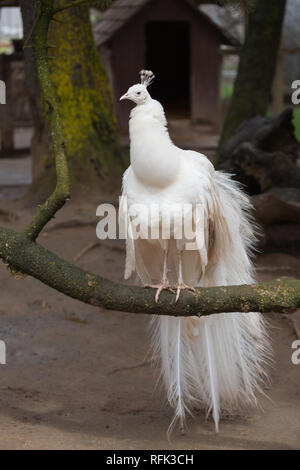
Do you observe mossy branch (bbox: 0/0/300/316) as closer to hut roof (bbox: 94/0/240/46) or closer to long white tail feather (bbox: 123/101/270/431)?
long white tail feather (bbox: 123/101/270/431)

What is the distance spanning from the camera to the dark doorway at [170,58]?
1831cm

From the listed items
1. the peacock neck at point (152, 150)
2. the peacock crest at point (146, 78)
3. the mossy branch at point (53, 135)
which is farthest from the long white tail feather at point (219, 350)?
the mossy branch at point (53, 135)

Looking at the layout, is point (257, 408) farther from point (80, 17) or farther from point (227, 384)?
point (80, 17)

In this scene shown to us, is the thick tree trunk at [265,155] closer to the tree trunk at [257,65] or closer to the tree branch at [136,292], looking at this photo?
the tree trunk at [257,65]

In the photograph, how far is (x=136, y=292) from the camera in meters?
3.37

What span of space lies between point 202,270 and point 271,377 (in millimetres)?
1086

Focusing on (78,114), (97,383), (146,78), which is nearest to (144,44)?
(78,114)

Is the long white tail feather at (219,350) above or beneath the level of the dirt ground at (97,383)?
above

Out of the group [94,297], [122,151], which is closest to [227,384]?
[94,297]

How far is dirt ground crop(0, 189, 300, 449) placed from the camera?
3691mm

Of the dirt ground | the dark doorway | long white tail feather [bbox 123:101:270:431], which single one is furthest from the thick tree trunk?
the dark doorway

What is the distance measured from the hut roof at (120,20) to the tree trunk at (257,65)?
529 cm

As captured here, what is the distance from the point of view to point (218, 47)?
1396 cm

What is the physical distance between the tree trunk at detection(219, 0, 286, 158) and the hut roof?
17.3ft
